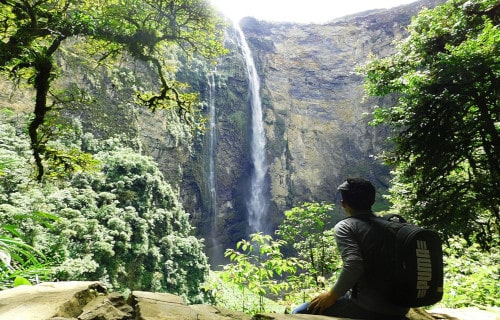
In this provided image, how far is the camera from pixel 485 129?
4.91 meters

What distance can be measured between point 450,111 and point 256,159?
100 ft

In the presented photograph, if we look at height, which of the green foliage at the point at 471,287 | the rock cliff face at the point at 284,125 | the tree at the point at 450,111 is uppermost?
the rock cliff face at the point at 284,125

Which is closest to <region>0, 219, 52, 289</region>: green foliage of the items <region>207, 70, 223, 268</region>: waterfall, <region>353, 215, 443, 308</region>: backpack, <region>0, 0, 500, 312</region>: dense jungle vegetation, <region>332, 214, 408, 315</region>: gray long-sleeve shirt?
<region>0, 0, 500, 312</region>: dense jungle vegetation

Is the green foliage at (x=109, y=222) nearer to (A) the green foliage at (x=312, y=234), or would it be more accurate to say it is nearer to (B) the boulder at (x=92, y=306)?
(A) the green foliage at (x=312, y=234)

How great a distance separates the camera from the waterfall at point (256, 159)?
34000mm

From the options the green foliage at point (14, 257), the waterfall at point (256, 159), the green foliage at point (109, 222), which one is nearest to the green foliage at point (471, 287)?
the green foliage at point (14, 257)

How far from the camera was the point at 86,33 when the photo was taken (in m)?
5.27

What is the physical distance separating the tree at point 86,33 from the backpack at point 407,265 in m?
5.16

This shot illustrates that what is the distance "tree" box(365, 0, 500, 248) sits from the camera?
4664 mm

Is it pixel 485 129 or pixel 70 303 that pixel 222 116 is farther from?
pixel 70 303

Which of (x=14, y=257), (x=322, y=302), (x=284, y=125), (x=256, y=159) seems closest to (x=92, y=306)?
(x=14, y=257)

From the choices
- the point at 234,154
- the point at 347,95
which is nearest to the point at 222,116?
the point at 234,154

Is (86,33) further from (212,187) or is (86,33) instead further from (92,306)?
(212,187)

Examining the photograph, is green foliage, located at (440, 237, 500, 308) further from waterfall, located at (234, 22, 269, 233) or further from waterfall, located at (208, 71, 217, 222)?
waterfall, located at (234, 22, 269, 233)
